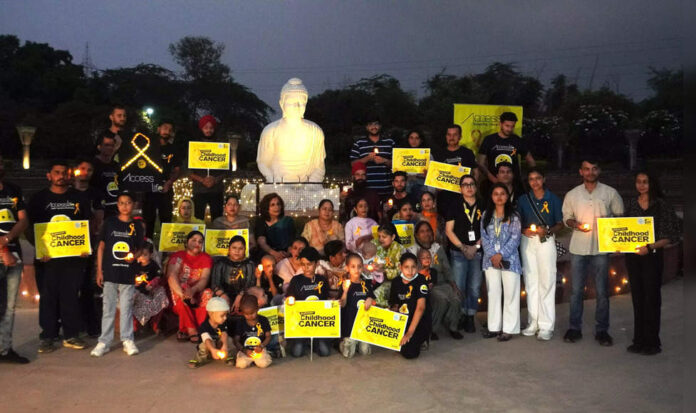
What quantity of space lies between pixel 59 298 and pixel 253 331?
2.06m

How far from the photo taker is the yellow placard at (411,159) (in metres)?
8.98

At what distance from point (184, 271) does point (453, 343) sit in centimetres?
288

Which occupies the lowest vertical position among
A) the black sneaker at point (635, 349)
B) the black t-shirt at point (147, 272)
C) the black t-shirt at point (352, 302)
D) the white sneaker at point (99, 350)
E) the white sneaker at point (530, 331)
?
the white sneaker at point (99, 350)

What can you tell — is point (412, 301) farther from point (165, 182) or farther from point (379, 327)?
point (165, 182)

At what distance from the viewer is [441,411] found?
5.14 meters

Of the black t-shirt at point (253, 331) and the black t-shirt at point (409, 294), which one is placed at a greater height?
the black t-shirt at point (409, 294)

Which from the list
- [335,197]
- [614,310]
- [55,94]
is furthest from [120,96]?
[614,310]

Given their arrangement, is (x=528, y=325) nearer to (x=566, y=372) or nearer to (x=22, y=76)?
(x=566, y=372)

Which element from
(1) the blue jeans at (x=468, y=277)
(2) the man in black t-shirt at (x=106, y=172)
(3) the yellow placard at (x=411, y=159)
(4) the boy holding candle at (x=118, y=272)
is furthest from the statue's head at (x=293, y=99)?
(4) the boy holding candle at (x=118, y=272)

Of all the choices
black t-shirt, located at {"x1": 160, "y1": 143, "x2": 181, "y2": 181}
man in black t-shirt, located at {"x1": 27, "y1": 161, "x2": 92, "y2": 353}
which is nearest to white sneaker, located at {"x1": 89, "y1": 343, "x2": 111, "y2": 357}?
man in black t-shirt, located at {"x1": 27, "y1": 161, "x2": 92, "y2": 353}

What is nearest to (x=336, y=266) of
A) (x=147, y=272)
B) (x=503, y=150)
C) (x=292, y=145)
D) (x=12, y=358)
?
(x=147, y=272)

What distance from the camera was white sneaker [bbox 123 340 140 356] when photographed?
6.67 metres

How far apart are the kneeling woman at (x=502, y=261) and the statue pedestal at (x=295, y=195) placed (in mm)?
3236

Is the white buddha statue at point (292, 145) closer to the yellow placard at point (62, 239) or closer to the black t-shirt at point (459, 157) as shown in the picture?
the black t-shirt at point (459, 157)
